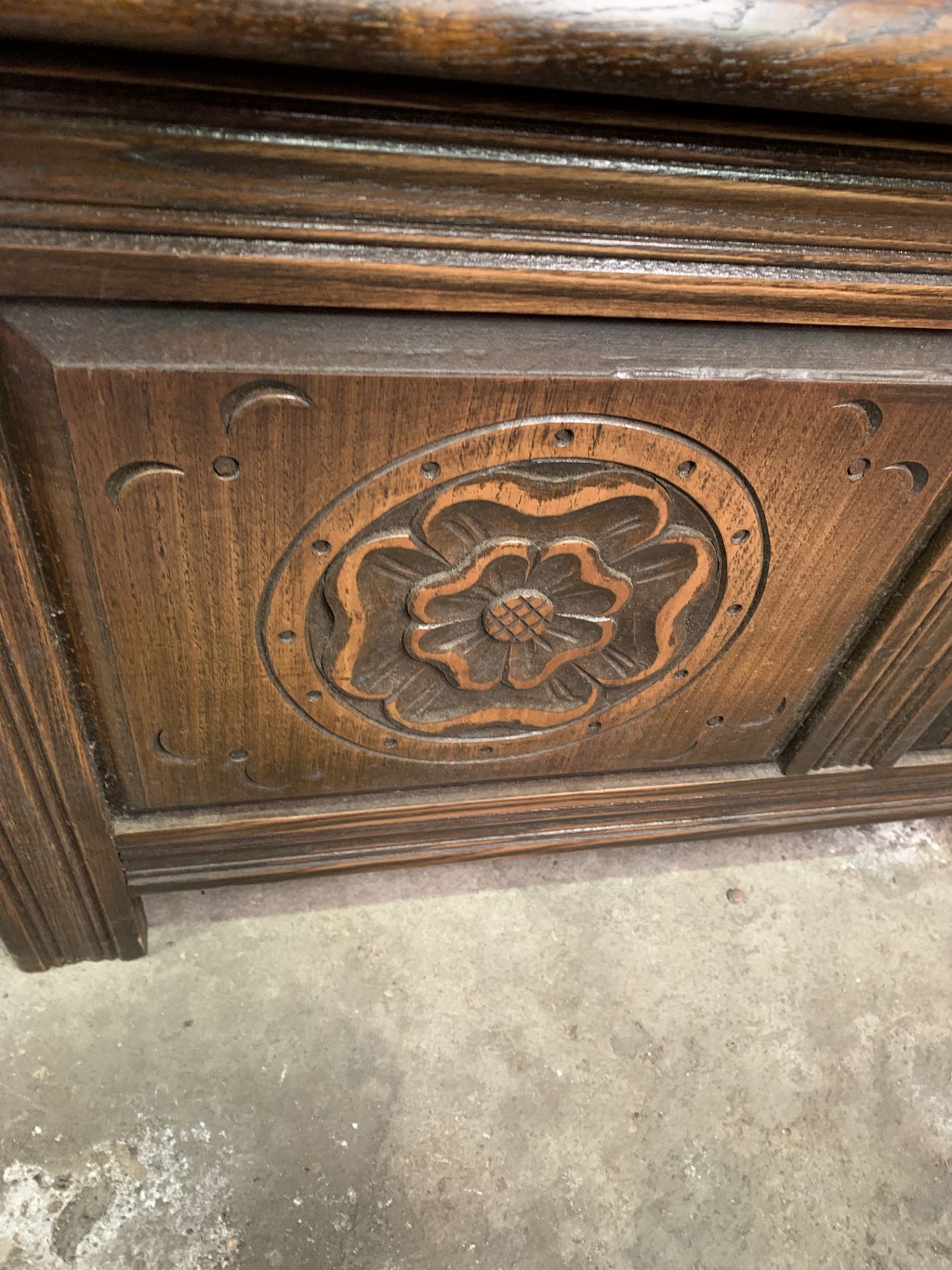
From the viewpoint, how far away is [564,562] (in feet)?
2.77

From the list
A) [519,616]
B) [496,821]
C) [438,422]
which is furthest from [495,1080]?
[438,422]

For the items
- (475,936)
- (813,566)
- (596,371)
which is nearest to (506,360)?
(596,371)

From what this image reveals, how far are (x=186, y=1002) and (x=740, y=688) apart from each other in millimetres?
777

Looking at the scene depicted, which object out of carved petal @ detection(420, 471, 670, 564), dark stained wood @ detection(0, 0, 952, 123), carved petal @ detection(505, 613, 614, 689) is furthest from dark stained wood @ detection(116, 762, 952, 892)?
dark stained wood @ detection(0, 0, 952, 123)

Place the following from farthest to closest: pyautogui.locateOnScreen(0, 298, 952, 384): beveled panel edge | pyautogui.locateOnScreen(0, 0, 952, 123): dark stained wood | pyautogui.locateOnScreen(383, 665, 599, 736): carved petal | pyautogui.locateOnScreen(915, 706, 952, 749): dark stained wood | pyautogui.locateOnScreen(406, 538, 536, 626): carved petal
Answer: pyautogui.locateOnScreen(915, 706, 952, 749): dark stained wood → pyautogui.locateOnScreen(383, 665, 599, 736): carved petal → pyautogui.locateOnScreen(406, 538, 536, 626): carved petal → pyautogui.locateOnScreen(0, 298, 952, 384): beveled panel edge → pyautogui.locateOnScreen(0, 0, 952, 123): dark stained wood

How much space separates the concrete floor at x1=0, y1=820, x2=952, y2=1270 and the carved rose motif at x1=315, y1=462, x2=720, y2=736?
39cm

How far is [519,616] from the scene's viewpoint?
88 centimetres

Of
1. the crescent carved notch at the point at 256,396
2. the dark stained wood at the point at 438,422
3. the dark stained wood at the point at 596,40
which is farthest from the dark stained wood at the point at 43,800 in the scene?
the dark stained wood at the point at 596,40

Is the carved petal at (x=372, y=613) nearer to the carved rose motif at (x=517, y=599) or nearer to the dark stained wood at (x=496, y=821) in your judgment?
the carved rose motif at (x=517, y=599)

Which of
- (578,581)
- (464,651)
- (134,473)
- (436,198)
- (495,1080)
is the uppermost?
(436,198)

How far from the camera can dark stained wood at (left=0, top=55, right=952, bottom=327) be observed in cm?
51

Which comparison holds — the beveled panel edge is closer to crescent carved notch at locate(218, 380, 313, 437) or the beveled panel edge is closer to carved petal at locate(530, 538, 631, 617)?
crescent carved notch at locate(218, 380, 313, 437)

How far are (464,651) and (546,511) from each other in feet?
0.63

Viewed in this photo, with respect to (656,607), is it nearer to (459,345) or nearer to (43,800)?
(459,345)
